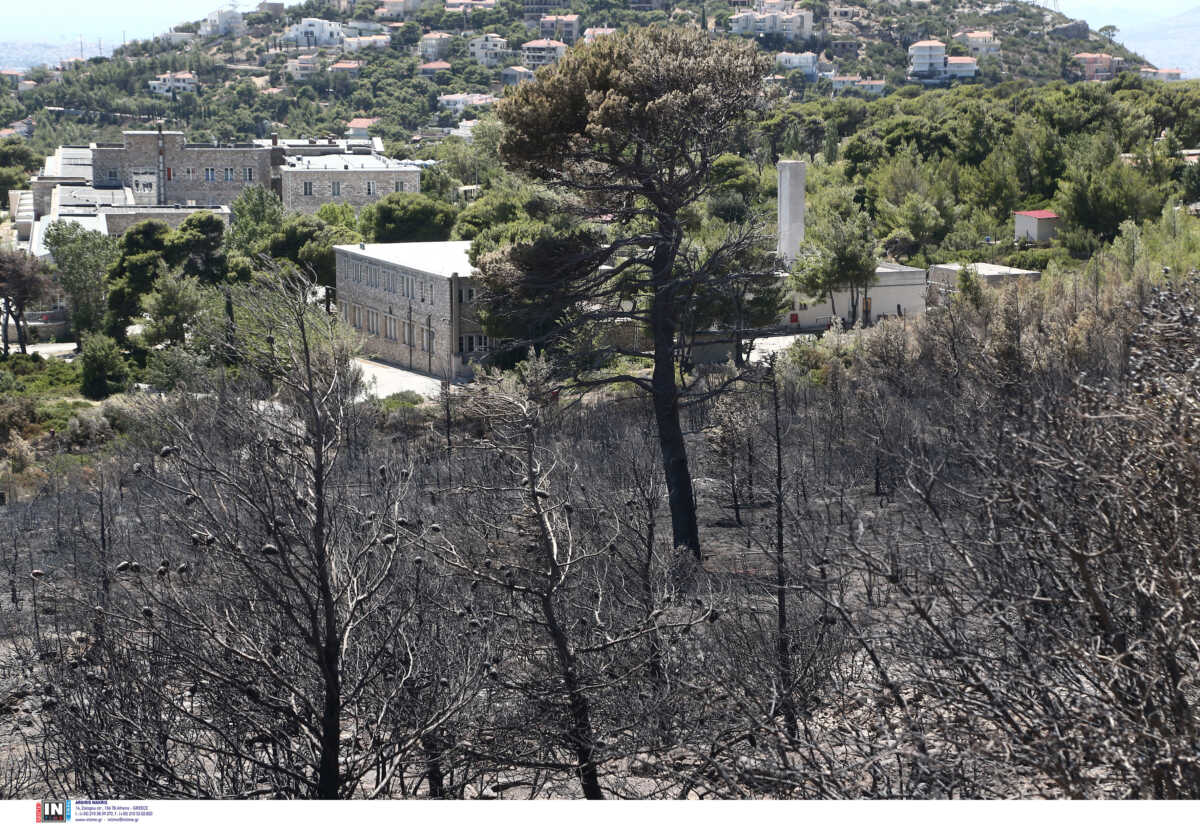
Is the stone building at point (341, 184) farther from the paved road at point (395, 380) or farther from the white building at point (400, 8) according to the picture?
the white building at point (400, 8)

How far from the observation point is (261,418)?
6473mm

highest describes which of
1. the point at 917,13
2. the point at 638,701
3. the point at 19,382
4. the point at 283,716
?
the point at 917,13

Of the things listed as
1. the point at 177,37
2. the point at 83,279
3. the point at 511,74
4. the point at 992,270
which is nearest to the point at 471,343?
the point at 992,270

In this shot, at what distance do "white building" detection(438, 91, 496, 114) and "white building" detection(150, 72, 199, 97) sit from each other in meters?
21.0

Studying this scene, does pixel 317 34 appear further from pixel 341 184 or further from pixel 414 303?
pixel 414 303

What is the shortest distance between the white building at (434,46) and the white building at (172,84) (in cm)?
2386

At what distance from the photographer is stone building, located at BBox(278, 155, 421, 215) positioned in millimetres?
56875

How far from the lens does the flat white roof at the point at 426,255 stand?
3134 cm

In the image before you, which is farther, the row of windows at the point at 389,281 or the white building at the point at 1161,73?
the white building at the point at 1161,73

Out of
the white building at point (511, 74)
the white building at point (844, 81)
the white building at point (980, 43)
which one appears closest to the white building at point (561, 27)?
the white building at point (511, 74)

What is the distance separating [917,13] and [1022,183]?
105700mm

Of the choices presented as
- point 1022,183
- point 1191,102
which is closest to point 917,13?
point 1191,102

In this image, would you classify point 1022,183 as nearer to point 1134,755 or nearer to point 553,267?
point 553,267
